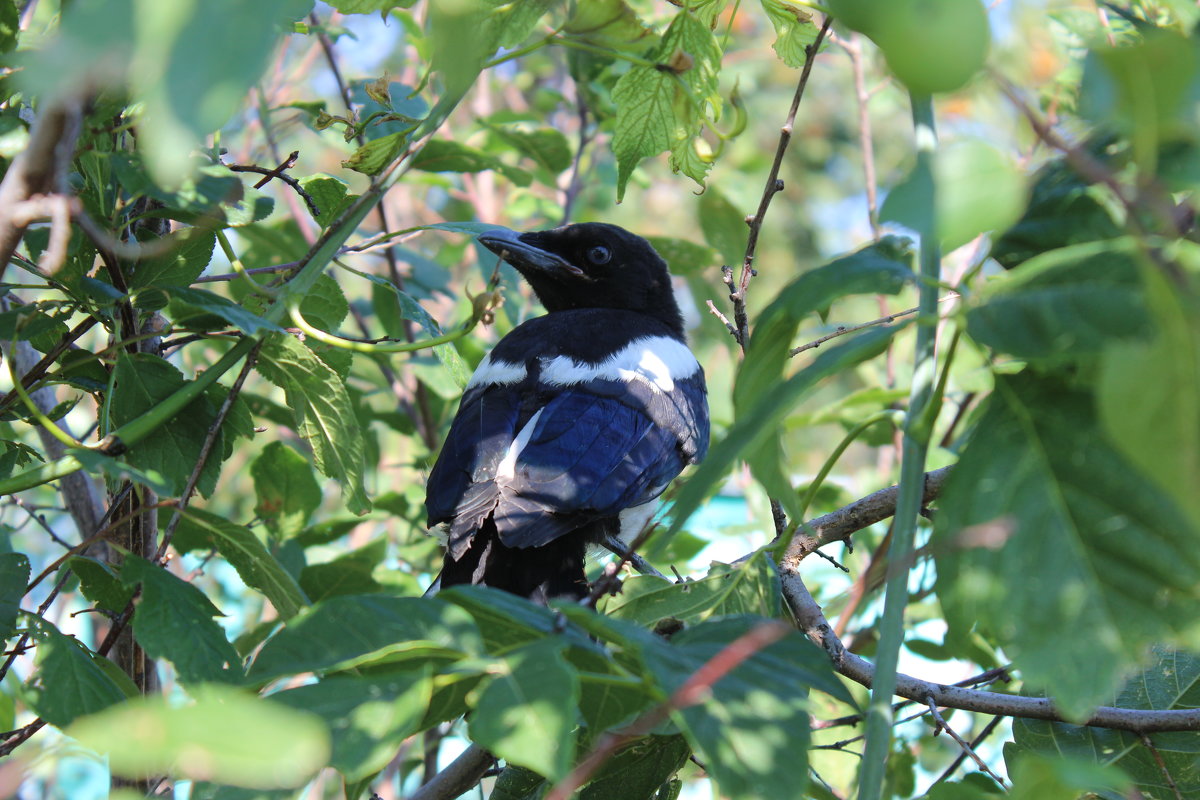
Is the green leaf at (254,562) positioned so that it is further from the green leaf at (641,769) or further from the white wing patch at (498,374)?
the white wing patch at (498,374)

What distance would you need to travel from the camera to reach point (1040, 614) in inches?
33.5

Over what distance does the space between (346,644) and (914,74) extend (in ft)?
2.17

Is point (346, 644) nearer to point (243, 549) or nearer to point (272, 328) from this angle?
point (272, 328)

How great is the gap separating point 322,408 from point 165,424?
0.24 meters

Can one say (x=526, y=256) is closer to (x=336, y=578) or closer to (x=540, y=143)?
(x=540, y=143)

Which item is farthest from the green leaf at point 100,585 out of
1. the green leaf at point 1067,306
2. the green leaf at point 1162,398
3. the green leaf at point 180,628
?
the green leaf at point 1162,398

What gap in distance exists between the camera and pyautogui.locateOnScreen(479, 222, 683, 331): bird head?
3.49 m

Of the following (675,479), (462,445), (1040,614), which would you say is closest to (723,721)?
(1040,614)

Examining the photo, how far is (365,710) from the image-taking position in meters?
0.89

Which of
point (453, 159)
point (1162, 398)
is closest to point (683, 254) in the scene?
point (453, 159)

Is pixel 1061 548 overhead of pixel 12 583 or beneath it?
beneath

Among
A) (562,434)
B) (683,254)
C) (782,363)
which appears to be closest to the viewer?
(782,363)

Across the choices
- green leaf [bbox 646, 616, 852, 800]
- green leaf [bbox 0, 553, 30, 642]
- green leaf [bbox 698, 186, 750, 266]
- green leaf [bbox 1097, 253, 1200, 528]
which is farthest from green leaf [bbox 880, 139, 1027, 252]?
green leaf [bbox 698, 186, 750, 266]

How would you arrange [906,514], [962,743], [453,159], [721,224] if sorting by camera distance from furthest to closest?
[721,224]
[453,159]
[962,743]
[906,514]
